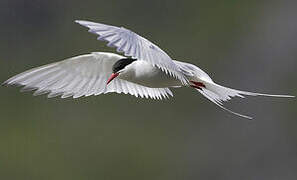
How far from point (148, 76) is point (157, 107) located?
13.0 feet

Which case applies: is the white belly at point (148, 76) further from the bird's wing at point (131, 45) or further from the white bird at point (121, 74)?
the bird's wing at point (131, 45)

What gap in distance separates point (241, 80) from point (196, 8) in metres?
1.54

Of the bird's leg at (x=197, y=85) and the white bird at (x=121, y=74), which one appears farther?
the bird's leg at (x=197, y=85)

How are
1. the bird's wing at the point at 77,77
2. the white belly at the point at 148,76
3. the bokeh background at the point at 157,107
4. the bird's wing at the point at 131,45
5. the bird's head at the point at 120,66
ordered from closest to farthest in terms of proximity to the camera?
the bird's wing at the point at 131,45
the white belly at the point at 148,76
the bird's head at the point at 120,66
the bird's wing at the point at 77,77
the bokeh background at the point at 157,107

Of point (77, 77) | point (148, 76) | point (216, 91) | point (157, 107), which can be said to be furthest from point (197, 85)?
point (157, 107)

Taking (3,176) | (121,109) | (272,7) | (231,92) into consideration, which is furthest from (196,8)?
(231,92)

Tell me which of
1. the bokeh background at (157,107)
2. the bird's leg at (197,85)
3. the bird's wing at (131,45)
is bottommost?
the bokeh background at (157,107)

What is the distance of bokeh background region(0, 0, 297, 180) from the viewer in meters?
5.61

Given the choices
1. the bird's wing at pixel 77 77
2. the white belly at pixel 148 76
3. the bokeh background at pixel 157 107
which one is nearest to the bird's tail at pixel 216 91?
the white belly at pixel 148 76

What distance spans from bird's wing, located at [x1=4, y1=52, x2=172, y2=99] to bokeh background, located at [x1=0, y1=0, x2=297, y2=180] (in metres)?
2.99

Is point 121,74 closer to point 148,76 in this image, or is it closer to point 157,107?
point 148,76

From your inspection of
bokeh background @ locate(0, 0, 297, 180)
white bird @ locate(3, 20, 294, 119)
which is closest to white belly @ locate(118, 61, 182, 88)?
white bird @ locate(3, 20, 294, 119)

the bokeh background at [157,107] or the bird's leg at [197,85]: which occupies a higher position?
the bird's leg at [197,85]

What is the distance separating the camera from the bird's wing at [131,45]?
185 centimetres
